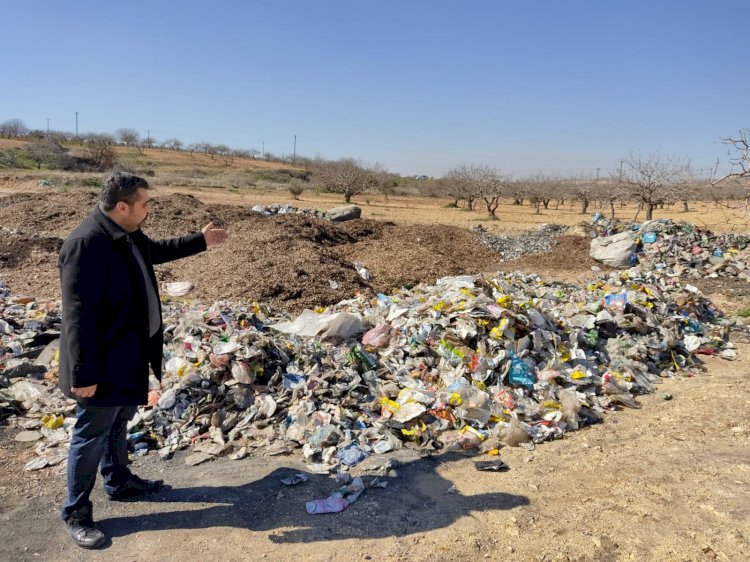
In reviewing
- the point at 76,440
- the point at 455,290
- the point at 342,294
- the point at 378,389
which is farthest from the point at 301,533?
the point at 342,294

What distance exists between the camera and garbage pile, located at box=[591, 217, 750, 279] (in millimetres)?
10559

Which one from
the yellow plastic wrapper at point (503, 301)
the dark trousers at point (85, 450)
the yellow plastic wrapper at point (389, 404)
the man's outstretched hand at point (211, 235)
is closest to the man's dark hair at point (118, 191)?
the man's outstretched hand at point (211, 235)

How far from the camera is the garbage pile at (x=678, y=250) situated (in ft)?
34.6

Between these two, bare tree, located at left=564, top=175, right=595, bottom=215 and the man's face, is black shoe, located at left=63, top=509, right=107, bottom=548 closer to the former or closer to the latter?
the man's face

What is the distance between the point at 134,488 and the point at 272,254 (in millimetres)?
6957

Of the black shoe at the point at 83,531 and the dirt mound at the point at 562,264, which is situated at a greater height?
the dirt mound at the point at 562,264

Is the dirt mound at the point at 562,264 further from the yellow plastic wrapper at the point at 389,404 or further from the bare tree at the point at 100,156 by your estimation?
the bare tree at the point at 100,156

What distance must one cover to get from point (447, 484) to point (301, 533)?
1024 mm

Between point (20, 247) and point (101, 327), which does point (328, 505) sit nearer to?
point (101, 327)

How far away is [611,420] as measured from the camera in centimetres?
443

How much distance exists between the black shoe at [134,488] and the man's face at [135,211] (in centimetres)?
148

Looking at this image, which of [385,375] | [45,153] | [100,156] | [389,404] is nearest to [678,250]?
[385,375]

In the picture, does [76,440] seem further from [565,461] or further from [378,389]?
[565,461]

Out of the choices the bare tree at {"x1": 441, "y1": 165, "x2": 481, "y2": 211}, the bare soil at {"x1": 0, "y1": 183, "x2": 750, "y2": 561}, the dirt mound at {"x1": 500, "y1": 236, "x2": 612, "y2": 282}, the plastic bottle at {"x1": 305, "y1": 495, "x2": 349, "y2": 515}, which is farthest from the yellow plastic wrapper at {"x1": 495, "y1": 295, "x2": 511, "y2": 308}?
the bare tree at {"x1": 441, "y1": 165, "x2": 481, "y2": 211}
